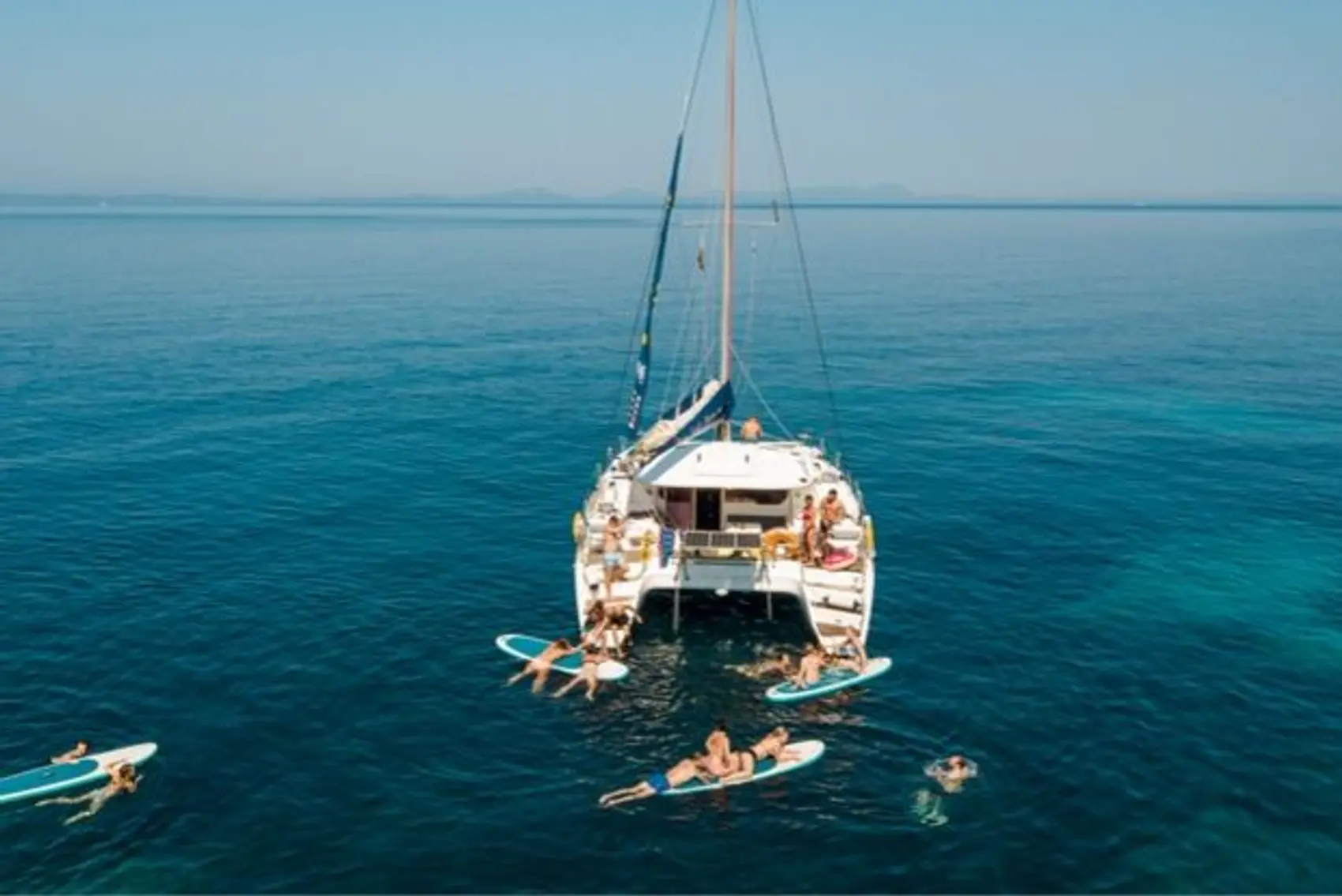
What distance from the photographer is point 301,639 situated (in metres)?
32.7

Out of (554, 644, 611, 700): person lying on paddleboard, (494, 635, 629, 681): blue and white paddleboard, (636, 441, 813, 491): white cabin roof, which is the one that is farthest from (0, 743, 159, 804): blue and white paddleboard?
(636, 441, 813, 491): white cabin roof

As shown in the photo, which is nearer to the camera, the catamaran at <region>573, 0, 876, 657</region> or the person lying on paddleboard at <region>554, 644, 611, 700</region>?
the person lying on paddleboard at <region>554, 644, 611, 700</region>

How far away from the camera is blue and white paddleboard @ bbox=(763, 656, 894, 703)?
2884 centimetres

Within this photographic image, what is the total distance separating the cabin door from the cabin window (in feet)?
3.52

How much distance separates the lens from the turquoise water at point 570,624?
22.8 m

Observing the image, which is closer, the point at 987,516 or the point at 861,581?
the point at 861,581

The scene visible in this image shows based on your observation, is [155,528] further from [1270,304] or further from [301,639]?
[1270,304]

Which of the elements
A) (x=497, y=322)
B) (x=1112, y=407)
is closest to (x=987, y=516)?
(x=1112, y=407)

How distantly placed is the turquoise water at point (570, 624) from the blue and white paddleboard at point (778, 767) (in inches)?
15.0

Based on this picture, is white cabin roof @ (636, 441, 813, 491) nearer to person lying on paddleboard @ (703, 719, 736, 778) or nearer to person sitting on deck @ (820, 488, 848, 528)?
person sitting on deck @ (820, 488, 848, 528)

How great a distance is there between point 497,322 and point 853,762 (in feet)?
267

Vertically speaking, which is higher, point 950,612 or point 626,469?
point 626,469

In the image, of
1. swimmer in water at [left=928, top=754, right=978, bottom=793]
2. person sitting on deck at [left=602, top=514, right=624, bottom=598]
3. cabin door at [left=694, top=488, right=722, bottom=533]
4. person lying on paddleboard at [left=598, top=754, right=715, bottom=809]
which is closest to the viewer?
person lying on paddleboard at [left=598, top=754, right=715, bottom=809]

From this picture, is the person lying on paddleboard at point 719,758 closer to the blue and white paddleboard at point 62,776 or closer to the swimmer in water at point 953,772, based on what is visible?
the swimmer in water at point 953,772
